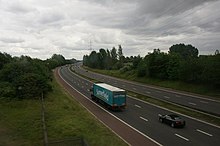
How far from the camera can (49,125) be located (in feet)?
98.0

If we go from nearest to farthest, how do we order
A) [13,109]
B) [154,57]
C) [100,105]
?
[13,109] → [100,105] → [154,57]

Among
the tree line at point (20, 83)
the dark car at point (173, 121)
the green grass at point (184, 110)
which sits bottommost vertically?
the green grass at point (184, 110)

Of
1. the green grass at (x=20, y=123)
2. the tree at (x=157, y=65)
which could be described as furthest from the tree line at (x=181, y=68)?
the green grass at (x=20, y=123)

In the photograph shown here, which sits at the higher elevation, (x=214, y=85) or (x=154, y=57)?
(x=154, y=57)

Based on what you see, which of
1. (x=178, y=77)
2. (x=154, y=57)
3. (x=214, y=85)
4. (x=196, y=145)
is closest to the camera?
(x=196, y=145)

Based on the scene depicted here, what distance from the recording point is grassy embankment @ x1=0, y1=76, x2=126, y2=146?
2447 centimetres

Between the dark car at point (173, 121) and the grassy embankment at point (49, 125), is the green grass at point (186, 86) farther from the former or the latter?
the grassy embankment at point (49, 125)

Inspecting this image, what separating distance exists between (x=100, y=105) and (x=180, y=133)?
65.5 ft

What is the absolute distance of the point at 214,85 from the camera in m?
58.5

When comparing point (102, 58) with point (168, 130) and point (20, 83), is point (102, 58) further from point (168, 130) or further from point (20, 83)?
point (168, 130)

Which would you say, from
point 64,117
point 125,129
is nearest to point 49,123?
point 64,117

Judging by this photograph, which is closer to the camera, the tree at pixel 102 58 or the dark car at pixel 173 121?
the dark car at pixel 173 121

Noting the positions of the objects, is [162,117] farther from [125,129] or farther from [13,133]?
[13,133]

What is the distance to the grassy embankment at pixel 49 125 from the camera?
24469 mm
